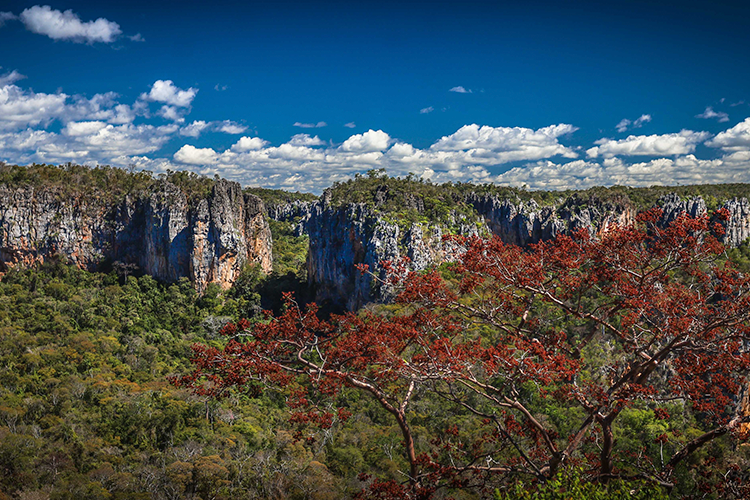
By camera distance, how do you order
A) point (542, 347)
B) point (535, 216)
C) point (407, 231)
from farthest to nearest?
1. point (535, 216)
2. point (407, 231)
3. point (542, 347)

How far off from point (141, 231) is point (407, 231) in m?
39.5

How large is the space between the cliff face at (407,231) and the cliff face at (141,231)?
11.5 meters

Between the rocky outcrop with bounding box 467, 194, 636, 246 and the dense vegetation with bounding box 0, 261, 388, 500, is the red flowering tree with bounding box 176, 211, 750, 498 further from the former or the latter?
the rocky outcrop with bounding box 467, 194, 636, 246

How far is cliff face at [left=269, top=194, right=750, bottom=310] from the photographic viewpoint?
45.1m

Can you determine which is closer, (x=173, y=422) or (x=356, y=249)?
(x=173, y=422)

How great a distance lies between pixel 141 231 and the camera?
6172cm

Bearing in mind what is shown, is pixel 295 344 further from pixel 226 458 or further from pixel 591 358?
pixel 591 358

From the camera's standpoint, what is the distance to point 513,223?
61906 millimetres

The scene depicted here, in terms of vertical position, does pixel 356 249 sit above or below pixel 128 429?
above

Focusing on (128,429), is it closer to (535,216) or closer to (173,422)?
(173,422)

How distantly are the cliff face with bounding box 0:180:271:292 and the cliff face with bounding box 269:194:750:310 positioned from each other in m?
11.5

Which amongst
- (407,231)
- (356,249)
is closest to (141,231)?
(356,249)

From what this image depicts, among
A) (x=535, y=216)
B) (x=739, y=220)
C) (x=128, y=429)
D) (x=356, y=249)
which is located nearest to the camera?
(x=128, y=429)

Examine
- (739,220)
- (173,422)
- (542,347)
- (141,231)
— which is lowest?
(173,422)
